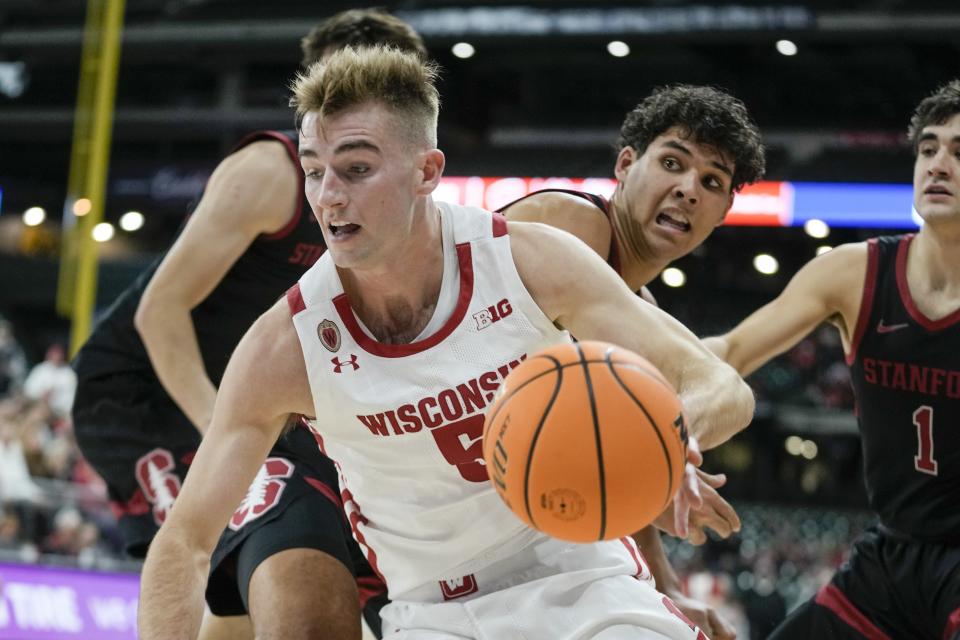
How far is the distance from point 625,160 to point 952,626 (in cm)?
188

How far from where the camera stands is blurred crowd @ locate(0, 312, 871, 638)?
10.2 meters

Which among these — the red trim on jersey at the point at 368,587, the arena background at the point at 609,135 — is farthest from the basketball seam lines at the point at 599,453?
the arena background at the point at 609,135

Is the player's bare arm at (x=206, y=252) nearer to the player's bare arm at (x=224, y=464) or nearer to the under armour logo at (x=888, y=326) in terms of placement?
the player's bare arm at (x=224, y=464)

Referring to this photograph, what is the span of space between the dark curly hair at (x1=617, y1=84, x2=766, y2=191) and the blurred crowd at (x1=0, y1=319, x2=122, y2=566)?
5.77 meters

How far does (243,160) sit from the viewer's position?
4.01 m

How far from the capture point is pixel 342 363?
118 inches

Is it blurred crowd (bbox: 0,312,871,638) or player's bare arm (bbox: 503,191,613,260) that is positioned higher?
player's bare arm (bbox: 503,191,613,260)

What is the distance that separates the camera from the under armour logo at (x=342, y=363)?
3.01m

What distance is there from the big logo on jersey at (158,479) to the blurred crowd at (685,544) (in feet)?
15.6

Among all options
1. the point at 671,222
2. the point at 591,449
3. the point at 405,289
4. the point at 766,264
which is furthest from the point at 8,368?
the point at 591,449

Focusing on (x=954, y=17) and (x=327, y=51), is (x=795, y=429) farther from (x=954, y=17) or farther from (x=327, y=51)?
(x=327, y=51)

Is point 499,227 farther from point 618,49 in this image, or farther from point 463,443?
point 618,49

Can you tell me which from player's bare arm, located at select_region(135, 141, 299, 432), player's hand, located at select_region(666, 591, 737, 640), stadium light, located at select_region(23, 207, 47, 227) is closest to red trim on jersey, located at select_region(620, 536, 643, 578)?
player's hand, located at select_region(666, 591, 737, 640)

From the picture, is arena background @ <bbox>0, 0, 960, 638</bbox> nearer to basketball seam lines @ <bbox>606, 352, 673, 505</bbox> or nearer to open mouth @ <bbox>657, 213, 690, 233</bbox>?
open mouth @ <bbox>657, 213, 690, 233</bbox>
